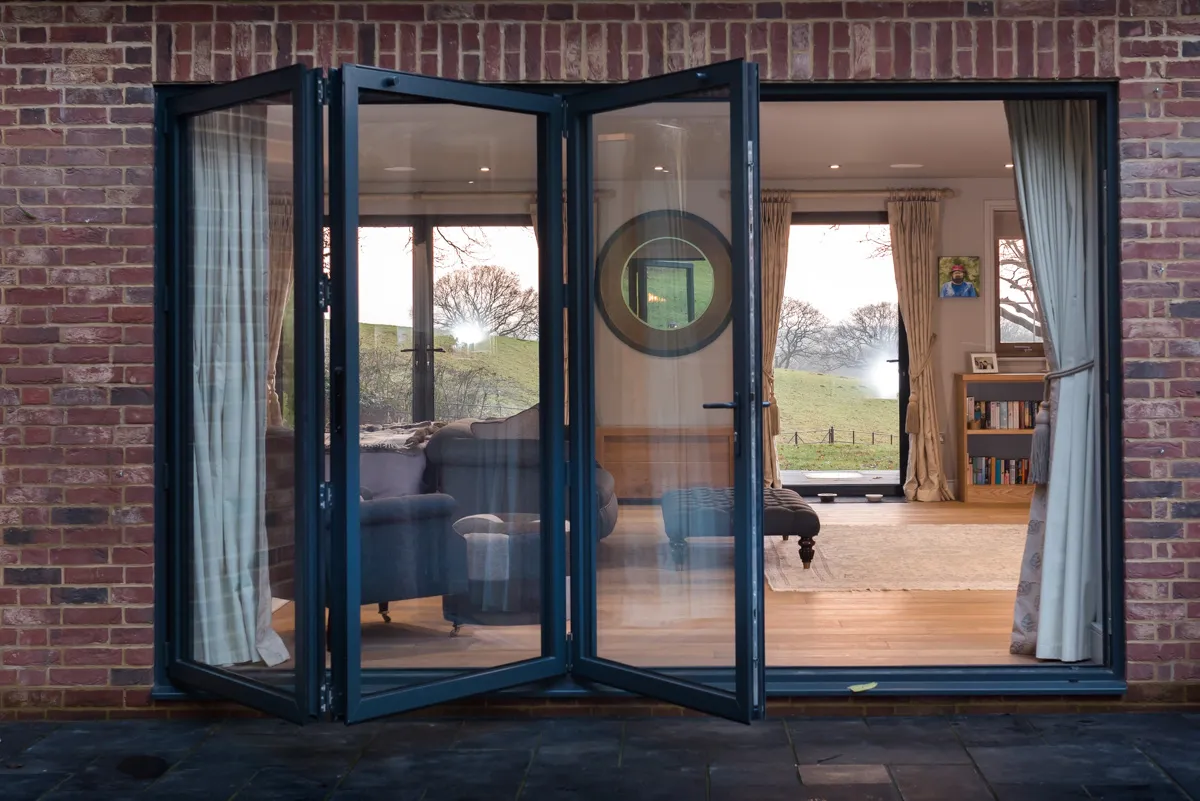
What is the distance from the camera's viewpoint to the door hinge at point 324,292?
348 cm

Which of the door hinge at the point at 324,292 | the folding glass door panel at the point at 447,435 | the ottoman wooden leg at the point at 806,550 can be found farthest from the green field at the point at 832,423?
the door hinge at the point at 324,292

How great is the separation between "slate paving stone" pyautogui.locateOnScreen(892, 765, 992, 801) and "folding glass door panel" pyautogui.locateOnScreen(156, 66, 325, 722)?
→ 1.69 m

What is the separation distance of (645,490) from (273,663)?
1263 millimetres

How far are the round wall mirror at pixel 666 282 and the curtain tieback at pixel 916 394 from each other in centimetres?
622

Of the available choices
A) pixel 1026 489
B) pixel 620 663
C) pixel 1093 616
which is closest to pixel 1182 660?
pixel 1093 616

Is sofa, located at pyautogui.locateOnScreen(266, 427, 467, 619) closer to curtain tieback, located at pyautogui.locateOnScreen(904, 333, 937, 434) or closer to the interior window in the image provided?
curtain tieback, located at pyautogui.locateOnScreen(904, 333, 937, 434)

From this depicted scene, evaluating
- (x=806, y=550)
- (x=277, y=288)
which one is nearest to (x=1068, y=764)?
(x=277, y=288)

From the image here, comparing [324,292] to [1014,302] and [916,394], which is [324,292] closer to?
[916,394]

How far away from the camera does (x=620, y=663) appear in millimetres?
3861

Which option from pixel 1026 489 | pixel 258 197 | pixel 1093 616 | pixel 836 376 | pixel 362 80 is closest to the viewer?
pixel 362 80

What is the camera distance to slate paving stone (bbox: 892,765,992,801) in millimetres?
3154

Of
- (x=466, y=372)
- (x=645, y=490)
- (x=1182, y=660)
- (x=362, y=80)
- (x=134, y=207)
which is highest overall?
(x=362, y=80)

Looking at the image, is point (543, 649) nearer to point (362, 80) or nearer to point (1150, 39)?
point (362, 80)

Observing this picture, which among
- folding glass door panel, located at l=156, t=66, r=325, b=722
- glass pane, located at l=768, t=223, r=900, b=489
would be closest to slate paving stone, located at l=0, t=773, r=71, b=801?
folding glass door panel, located at l=156, t=66, r=325, b=722
